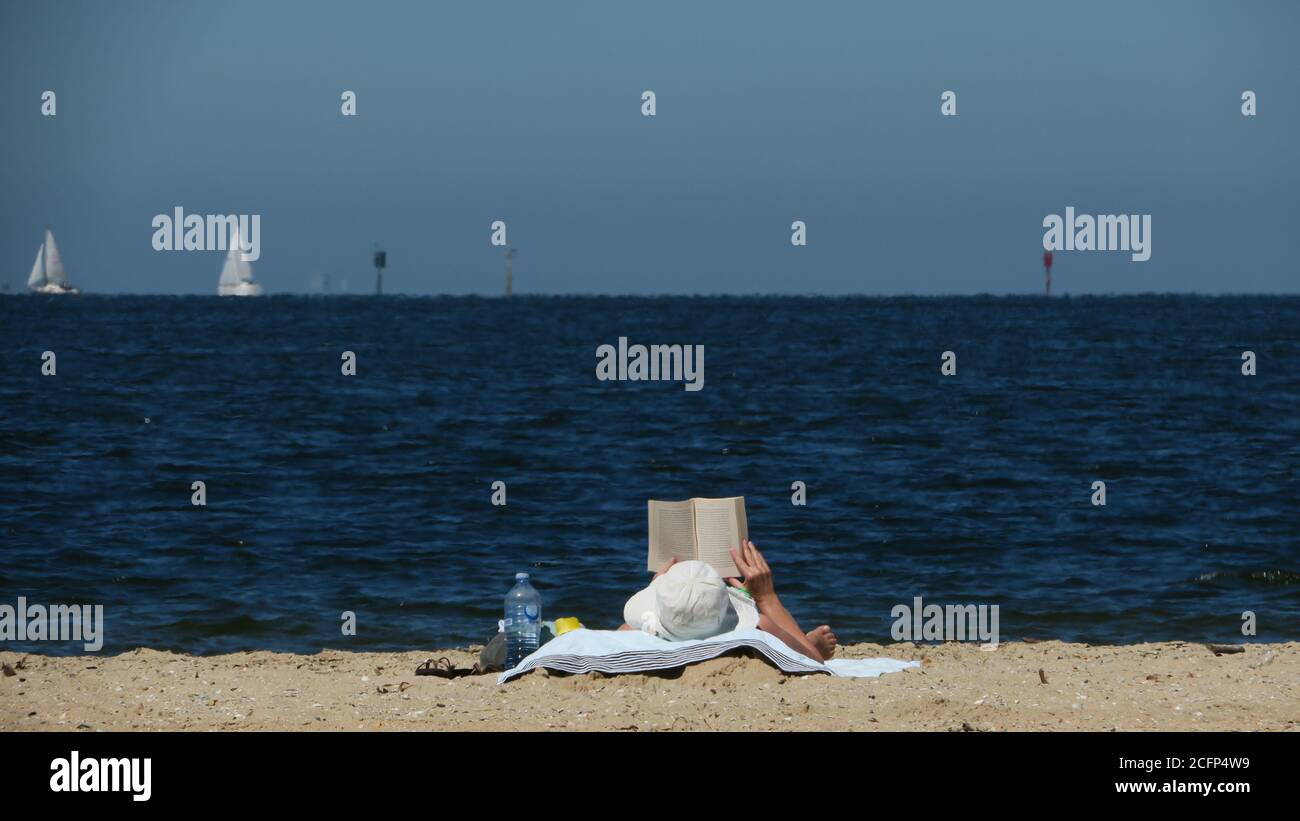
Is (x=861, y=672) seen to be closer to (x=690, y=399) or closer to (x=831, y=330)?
(x=690, y=399)

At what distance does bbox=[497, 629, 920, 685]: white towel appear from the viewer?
966cm

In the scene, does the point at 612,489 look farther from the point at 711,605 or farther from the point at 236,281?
the point at 236,281

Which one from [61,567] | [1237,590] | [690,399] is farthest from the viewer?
[690,399]

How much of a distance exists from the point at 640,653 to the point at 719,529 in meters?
1.07

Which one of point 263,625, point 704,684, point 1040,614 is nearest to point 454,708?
point 704,684

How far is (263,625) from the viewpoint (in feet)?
50.0

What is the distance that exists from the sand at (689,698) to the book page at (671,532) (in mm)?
936

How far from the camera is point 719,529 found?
10.3 meters

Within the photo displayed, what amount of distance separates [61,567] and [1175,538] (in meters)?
14.2
